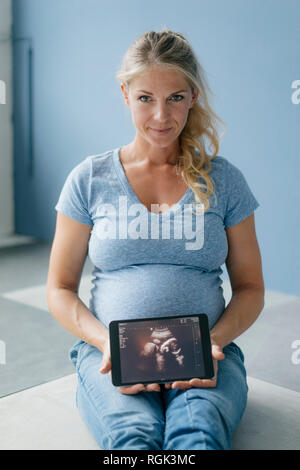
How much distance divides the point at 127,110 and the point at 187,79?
221 cm

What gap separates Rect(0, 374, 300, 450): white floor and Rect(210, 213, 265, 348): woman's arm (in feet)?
0.83

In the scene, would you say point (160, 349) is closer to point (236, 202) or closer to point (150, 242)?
point (150, 242)

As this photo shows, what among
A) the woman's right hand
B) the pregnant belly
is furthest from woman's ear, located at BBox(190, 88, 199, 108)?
the woman's right hand

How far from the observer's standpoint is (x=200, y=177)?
146 cm

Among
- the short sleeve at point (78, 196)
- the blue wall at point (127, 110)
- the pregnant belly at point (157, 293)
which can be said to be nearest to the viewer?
the pregnant belly at point (157, 293)

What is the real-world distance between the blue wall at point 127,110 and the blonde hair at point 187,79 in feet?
5.28

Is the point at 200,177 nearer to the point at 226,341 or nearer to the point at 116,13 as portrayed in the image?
the point at 226,341

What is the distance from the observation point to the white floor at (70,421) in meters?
1.30

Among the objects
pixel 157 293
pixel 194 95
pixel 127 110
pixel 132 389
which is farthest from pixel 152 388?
pixel 127 110

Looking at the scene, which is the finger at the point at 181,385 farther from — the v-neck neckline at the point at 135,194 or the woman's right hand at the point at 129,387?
the v-neck neckline at the point at 135,194

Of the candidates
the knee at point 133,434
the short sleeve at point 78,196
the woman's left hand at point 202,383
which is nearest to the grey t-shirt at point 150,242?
the short sleeve at point 78,196

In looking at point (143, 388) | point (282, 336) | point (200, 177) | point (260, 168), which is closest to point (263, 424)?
point (143, 388)

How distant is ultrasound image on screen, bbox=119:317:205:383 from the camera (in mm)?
1220
